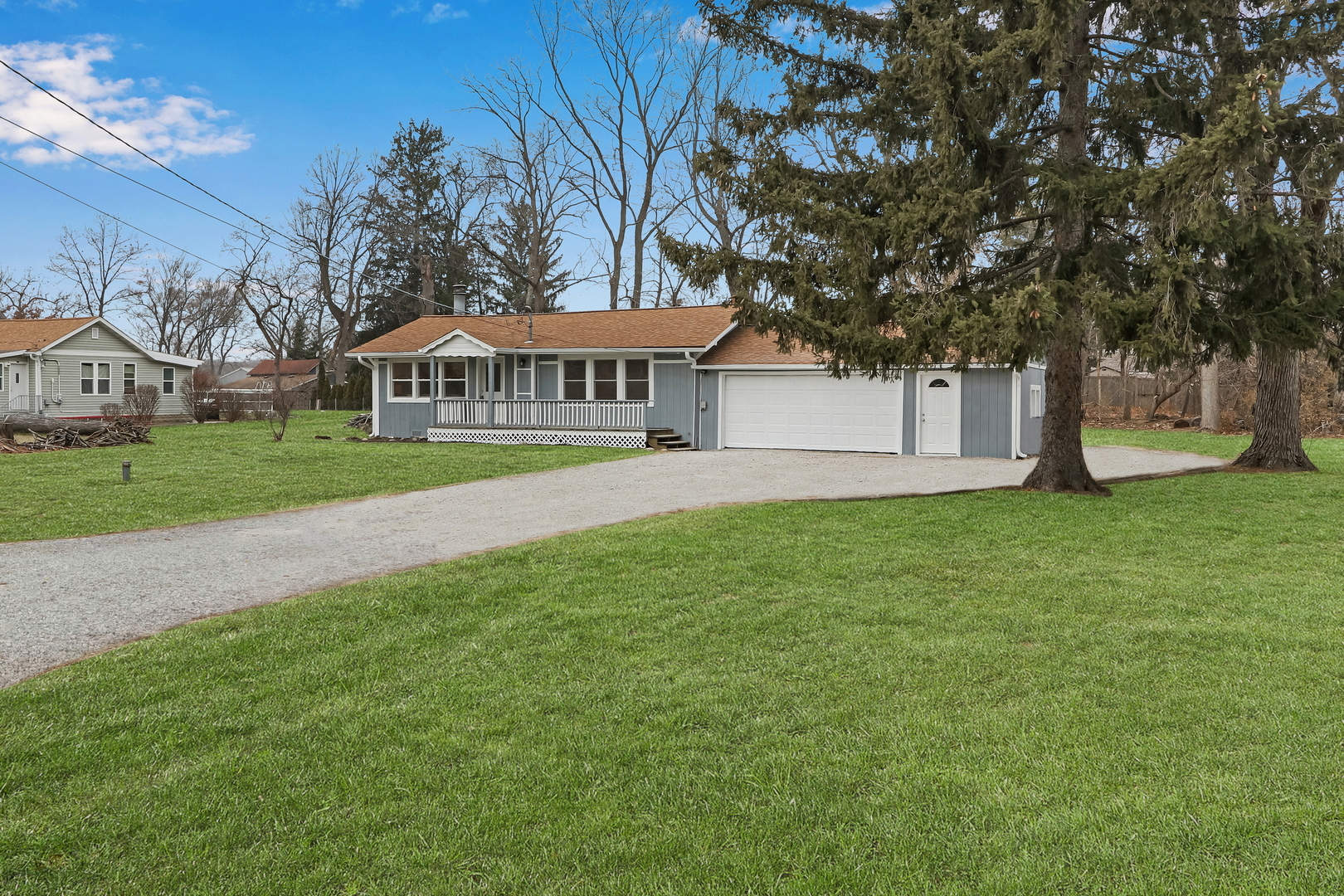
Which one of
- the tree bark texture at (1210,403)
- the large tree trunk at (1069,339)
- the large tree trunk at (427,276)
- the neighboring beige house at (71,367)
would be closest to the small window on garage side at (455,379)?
the neighboring beige house at (71,367)

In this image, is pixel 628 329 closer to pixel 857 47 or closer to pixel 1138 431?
pixel 857 47

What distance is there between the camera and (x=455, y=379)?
24016 mm

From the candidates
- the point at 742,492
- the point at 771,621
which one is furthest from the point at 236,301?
the point at 771,621

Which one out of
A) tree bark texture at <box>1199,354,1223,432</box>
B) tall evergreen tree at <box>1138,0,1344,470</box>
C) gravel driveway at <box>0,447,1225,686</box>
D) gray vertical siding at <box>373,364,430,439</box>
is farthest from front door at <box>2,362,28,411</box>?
tree bark texture at <box>1199,354,1223,432</box>

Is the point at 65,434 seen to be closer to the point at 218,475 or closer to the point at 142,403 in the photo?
the point at 142,403

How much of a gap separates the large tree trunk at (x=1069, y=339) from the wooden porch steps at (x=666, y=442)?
1015cm

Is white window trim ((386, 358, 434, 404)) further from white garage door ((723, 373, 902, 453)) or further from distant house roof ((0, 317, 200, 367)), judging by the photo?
distant house roof ((0, 317, 200, 367))

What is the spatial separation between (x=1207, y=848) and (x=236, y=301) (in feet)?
178

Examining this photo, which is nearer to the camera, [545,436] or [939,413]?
[939,413]

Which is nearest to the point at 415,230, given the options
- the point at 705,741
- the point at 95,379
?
the point at 95,379

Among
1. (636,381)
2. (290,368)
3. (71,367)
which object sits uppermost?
(290,368)

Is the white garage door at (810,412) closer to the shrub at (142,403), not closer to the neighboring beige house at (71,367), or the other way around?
the shrub at (142,403)

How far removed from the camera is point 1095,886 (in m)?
2.50

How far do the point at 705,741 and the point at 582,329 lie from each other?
20.7m
